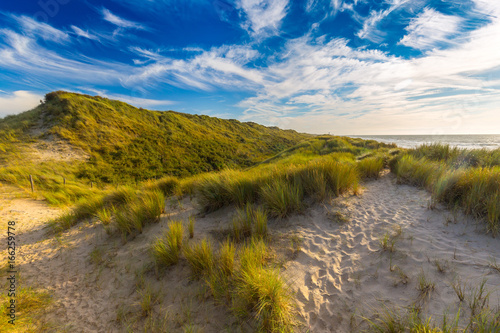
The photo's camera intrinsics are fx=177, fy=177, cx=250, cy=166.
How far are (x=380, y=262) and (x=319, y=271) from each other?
895mm

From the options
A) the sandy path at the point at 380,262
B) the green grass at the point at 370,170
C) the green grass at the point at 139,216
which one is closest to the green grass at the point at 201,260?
the sandy path at the point at 380,262

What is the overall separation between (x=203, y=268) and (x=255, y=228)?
113cm

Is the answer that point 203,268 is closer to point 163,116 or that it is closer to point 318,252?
point 318,252

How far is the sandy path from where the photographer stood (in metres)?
2.01

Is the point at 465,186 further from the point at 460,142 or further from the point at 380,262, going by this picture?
the point at 460,142

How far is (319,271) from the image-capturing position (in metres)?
2.68

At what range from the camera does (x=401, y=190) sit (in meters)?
4.93

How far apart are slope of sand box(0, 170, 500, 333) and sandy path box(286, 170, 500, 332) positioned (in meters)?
0.01

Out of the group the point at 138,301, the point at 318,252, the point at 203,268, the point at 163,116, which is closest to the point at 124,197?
the point at 138,301

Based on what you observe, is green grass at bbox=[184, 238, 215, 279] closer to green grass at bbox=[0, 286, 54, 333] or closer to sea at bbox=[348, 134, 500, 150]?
green grass at bbox=[0, 286, 54, 333]

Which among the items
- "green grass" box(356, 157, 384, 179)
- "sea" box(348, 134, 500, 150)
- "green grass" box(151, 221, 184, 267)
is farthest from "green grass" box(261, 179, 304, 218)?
"sea" box(348, 134, 500, 150)

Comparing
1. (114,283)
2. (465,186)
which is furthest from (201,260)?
(465,186)

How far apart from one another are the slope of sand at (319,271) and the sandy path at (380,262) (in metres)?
0.01

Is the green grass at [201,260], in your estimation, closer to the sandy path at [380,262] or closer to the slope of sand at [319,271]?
the slope of sand at [319,271]
